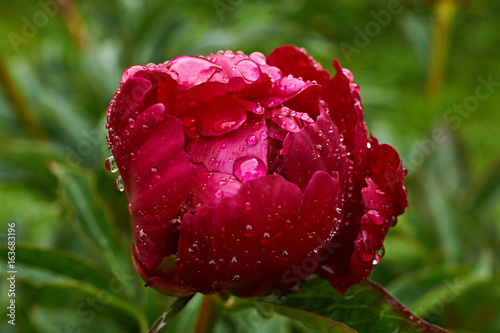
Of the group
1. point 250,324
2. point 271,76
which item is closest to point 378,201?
point 271,76

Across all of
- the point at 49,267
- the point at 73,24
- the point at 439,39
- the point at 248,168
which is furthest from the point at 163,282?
the point at 439,39

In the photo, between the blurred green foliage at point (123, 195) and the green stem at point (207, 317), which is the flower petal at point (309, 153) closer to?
the green stem at point (207, 317)

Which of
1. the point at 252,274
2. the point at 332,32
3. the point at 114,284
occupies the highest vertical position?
the point at 252,274

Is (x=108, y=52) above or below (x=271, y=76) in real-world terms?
below

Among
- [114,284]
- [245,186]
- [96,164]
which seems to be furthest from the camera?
[96,164]

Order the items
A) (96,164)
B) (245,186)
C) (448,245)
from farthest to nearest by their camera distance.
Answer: (96,164) → (448,245) → (245,186)

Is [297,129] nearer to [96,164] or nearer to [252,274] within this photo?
[252,274]
